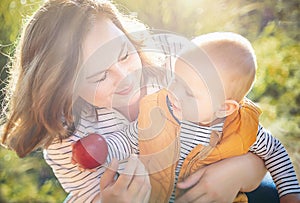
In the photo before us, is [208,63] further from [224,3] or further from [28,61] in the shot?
[224,3]

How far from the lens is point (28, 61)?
112 centimetres

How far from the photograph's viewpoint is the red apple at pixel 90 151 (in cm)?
106

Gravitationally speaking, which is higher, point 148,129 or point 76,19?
point 76,19

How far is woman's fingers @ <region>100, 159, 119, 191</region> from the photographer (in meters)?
1.10

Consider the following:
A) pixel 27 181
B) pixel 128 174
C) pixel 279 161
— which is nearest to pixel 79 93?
pixel 128 174

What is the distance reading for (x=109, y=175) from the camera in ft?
3.63

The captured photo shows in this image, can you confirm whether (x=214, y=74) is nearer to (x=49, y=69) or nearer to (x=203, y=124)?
(x=203, y=124)

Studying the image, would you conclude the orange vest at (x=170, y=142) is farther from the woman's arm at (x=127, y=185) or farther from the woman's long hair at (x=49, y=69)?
the woman's long hair at (x=49, y=69)

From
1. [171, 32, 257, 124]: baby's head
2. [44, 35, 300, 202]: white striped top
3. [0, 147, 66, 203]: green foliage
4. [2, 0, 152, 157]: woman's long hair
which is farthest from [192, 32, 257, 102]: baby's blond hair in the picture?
[0, 147, 66, 203]: green foliage

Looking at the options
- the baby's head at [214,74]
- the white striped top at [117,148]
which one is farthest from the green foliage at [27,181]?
the baby's head at [214,74]

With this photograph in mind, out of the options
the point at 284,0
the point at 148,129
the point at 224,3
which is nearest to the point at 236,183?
the point at 148,129

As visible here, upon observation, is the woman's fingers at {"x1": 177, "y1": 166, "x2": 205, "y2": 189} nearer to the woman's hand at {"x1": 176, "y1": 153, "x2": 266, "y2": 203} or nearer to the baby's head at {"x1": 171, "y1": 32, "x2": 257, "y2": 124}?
the woman's hand at {"x1": 176, "y1": 153, "x2": 266, "y2": 203}

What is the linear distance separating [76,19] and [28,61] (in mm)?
132

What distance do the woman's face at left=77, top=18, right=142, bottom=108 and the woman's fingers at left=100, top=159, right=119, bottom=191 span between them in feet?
0.41
